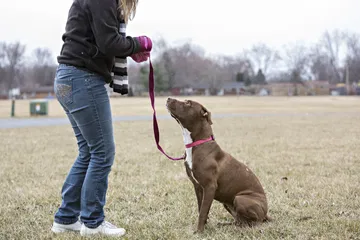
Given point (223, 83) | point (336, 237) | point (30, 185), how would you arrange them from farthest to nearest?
1. point (223, 83)
2. point (30, 185)
3. point (336, 237)

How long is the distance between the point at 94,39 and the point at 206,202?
164 centimetres

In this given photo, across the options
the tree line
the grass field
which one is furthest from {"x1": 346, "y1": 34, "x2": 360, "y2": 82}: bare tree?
the grass field

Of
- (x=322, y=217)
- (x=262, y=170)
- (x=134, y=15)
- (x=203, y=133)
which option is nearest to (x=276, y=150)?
(x=262, y=170)

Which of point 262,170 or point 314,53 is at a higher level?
point 314,53

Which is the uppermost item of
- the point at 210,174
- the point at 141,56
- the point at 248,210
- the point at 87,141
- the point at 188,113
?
the point at 141,56

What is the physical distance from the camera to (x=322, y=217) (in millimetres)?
3926

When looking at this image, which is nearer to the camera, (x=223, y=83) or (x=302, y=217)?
(x=302, y=217)

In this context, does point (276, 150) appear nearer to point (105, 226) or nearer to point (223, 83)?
point (105, 226)

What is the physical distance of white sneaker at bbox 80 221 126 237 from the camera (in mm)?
3479

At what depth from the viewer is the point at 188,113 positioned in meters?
3.66

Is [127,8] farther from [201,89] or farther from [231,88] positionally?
[231,88]

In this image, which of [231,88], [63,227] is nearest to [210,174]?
[63,227]

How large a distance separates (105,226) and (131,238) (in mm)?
265

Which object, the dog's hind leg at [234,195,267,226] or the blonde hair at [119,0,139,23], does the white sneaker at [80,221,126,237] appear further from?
the blonde hair at [119,0,139,23]
